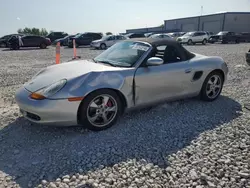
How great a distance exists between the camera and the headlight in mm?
2994

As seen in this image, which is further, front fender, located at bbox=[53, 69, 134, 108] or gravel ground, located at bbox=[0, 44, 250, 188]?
front fender, located at bbox=[53, 69, 134, 108]

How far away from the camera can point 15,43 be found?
19391mm

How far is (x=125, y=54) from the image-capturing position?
388 cm

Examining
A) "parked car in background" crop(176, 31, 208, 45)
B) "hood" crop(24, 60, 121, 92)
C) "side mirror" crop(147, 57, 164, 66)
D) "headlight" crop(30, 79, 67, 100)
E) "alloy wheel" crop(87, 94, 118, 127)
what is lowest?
"alloy wheel" crop(87, 94, 118, 127)

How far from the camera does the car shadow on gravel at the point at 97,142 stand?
2520 mm

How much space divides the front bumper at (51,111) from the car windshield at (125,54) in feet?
3.67

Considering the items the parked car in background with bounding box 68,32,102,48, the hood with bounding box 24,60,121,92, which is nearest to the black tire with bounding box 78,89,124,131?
the hood with bounding box 24,60,121,92

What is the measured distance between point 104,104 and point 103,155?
0.83 meters

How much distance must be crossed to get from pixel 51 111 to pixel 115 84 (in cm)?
98

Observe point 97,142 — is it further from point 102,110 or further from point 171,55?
point 171,55

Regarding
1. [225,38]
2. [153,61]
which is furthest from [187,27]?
[153,61]

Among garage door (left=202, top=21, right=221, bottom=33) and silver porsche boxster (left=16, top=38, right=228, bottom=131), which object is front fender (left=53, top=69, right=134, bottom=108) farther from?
garage door (left=202, top=21, right=221, bottom=33)

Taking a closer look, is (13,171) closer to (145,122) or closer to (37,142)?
(37,142)

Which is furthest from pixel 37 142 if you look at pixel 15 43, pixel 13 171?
pixel 15 43
